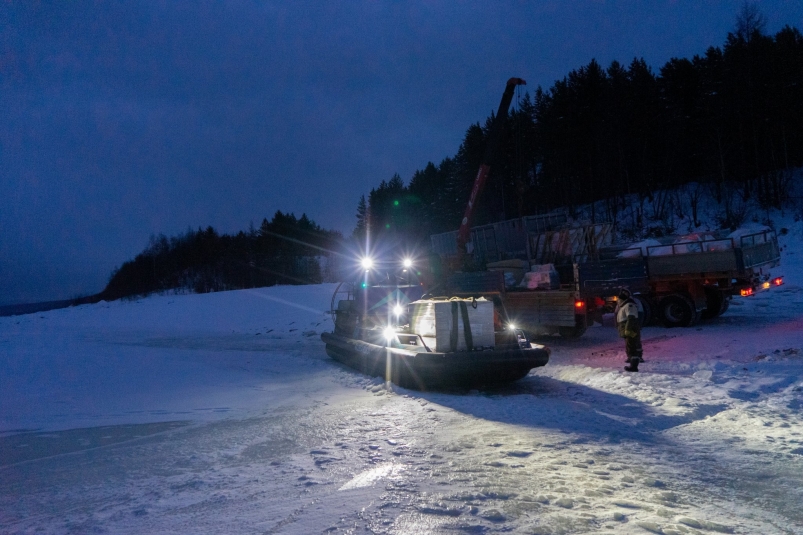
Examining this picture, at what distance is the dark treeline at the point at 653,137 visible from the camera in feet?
110

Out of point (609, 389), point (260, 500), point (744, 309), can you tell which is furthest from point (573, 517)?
point (744, 309)

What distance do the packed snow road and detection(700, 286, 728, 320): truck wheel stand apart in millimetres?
2412

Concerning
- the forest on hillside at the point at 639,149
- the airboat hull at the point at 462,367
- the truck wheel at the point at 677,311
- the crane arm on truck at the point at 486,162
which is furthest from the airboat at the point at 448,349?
the forest on hillside at the point at 639,149

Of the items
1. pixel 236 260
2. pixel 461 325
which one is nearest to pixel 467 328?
pixel 461 325

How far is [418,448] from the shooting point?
5434 millimetres

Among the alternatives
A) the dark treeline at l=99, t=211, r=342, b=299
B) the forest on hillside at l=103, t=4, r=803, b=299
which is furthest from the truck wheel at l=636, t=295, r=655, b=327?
the dark treeline at l=99, t=211, r=342, b=299

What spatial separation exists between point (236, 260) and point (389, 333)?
41.7 m

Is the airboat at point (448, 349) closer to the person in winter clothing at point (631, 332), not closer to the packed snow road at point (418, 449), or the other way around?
the packed snow road at point (418, 449)

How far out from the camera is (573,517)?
140 inches

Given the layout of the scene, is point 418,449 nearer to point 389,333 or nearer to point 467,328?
point 467,328

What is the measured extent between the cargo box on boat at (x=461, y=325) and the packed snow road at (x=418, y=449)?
797 millimetres

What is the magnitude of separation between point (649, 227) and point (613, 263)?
24.2 meters

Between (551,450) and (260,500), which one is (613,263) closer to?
(551,450)

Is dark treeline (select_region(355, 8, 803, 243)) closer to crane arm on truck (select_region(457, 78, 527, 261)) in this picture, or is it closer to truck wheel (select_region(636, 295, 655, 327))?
crane arm on truck (select_region(457, 78, 527, 261))
